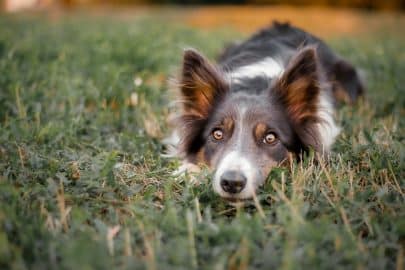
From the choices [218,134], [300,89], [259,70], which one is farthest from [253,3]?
[218,134]

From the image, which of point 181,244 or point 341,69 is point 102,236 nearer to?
point 181,244

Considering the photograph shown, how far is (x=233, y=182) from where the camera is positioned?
3811 millimetres

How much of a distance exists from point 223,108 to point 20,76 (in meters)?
3.18

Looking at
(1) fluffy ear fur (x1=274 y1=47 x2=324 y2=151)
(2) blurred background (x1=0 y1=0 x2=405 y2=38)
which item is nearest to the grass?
(1) fluffy ear fur (x1=274 y1=47 x2=324 y2=151)

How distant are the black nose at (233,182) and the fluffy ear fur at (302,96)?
119cm

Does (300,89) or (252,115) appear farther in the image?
(300,89)

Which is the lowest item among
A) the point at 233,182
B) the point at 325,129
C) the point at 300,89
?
the point at 233,182

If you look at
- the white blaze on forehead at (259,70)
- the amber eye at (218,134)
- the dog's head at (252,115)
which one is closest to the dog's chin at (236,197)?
the dog's head at (252,115)

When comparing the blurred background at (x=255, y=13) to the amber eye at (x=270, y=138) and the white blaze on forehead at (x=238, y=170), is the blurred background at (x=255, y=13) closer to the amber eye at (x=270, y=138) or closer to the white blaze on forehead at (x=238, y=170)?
the amber eye at (x=270, y=138)

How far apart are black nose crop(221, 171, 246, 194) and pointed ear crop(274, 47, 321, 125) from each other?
122cm

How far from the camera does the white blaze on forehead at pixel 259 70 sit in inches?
216

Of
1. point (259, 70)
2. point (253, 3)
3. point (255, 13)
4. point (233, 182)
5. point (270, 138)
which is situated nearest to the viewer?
point (233, 182)

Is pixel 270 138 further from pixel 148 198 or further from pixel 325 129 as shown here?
pixel 148 198

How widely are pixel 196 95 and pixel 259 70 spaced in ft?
3.16
